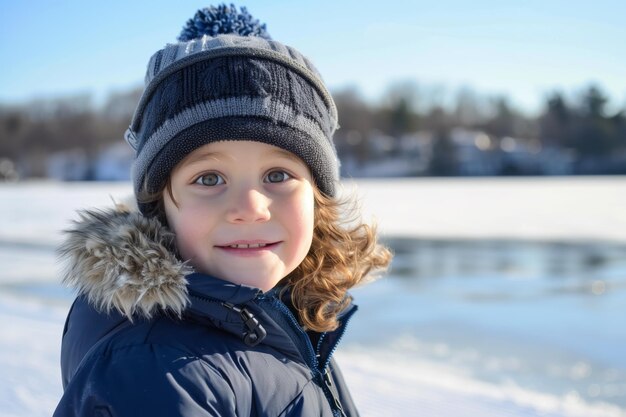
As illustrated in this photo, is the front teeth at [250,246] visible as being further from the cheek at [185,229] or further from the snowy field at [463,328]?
the snowy field at [463,328]

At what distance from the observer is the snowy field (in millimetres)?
3041

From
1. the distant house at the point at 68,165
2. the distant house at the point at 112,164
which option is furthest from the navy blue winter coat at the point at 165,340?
the distant house at the point at 68,165

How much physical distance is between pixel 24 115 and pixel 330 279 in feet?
303

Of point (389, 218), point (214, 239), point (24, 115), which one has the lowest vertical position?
point (24, 115)

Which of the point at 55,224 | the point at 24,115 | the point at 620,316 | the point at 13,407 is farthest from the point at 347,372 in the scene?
the point at 24,115

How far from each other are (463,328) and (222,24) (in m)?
4.09

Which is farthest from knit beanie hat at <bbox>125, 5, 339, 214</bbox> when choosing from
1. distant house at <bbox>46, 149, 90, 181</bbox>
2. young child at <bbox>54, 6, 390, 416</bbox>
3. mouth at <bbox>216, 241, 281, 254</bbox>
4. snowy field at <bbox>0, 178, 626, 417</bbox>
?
distant house at <bbox>46, 149, 90, 181</bbox>

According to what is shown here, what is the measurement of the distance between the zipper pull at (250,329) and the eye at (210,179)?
0.90 ft

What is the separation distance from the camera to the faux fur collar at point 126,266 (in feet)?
3.90

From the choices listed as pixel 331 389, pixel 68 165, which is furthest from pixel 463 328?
pixel 68 165

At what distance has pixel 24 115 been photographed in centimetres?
8431

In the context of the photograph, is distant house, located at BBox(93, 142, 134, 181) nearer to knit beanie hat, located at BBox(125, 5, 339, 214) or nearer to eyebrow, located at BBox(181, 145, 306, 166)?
knit beanie hat, located at BBox(125, 5, 339, 214)

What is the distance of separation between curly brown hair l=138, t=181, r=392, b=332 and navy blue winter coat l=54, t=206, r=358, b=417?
16 cm

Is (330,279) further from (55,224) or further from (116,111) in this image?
(116,111)
